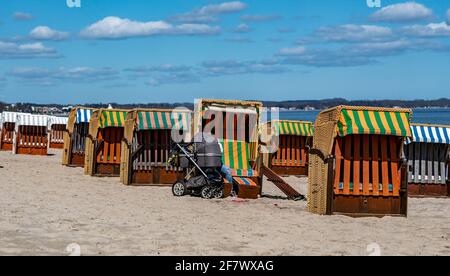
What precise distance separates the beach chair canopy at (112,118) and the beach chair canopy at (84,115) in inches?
200

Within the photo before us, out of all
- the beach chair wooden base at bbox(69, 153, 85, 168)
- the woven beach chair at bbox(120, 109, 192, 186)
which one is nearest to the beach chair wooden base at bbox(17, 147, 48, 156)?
the beach chair wooden base at bbox(69, 153, 85, 168)

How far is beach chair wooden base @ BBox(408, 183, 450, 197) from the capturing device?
1953cm

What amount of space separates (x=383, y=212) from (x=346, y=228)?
2.22 metres

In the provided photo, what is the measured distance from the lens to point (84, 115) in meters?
27.5

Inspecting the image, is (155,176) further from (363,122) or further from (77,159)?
(77,159)

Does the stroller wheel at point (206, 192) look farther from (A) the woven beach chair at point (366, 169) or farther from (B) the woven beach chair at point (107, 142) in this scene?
(B) the woven beach chair at point (107, 142)

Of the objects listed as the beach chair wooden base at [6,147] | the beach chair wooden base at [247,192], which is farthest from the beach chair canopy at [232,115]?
A: the beach chair wooden base at [6,147]

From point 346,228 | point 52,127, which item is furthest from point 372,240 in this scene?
point 52,127

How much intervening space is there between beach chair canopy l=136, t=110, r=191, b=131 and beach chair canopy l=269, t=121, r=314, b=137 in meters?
9.10

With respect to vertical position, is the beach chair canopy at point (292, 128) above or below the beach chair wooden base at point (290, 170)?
above

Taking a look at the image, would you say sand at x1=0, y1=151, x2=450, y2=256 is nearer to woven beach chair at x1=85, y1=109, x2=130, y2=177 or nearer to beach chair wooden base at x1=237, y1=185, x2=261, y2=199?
beach chair wooden base at x1=237, y1=185, x2=261, y2=199

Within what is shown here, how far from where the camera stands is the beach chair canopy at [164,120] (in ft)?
64.1
